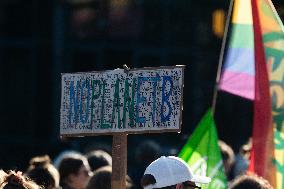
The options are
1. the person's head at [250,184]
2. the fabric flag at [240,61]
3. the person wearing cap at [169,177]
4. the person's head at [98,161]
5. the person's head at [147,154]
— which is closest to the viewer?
the person wearing cap at [169,177]

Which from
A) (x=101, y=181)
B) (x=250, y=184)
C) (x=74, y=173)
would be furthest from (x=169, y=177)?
(x=74, y=173)

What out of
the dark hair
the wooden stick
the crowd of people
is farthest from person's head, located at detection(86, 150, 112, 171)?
the wooden stick

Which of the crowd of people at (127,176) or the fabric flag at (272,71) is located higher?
the fabric flag at (272,71)

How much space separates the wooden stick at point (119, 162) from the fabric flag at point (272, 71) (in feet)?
6.07

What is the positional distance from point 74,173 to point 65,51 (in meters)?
7.46

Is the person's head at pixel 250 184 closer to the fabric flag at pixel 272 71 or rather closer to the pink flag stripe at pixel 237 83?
the fabric flag at pixel 272 71

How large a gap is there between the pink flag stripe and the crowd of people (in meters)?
0.70

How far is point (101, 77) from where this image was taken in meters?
6.37

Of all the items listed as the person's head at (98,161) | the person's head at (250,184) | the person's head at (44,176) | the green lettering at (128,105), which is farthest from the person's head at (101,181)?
the person's head at (98,161)

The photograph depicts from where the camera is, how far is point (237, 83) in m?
8.62

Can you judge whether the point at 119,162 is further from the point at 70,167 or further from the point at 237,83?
the point at 70,167

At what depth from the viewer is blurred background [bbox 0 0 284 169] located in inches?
647

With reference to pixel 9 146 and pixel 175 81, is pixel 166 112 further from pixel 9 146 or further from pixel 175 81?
pixel 9 146

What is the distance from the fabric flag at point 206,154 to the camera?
26.6 feet
